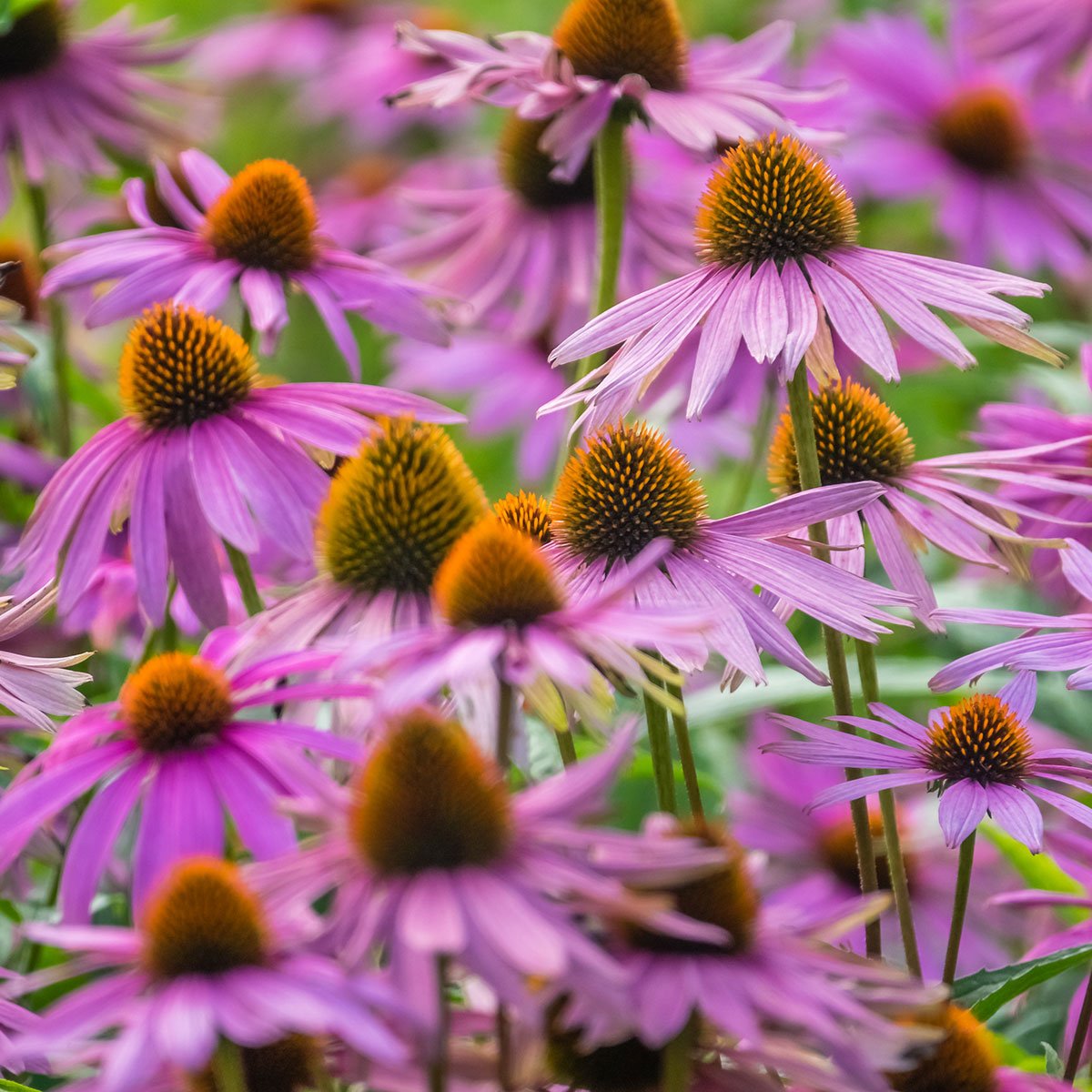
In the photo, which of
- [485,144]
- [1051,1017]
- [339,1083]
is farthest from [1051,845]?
[485,144]

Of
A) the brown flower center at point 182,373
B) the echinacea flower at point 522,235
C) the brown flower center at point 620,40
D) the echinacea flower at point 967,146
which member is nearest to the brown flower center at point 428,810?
the brown flower center at point 182,373

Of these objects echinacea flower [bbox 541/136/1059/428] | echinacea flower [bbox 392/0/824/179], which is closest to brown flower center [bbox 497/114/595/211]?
echinacea flower [bbox 392/0/824/179]

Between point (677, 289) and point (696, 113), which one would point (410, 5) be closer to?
point (696, 113)

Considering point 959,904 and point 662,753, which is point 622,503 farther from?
point 959,904

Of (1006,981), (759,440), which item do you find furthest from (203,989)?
(759,440)

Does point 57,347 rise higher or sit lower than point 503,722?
lower
